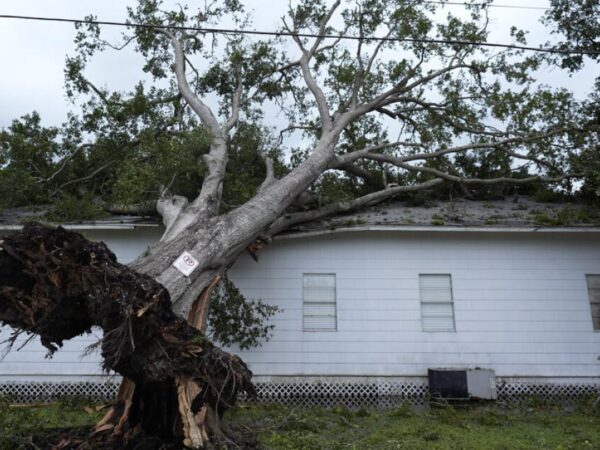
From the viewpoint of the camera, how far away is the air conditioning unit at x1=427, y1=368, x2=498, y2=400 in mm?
8930

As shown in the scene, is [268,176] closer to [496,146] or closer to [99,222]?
[99,222]

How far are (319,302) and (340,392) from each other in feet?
5.40

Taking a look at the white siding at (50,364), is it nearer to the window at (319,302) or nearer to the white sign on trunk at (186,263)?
the window at (319,302)

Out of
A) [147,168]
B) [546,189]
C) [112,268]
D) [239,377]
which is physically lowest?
[239,377]

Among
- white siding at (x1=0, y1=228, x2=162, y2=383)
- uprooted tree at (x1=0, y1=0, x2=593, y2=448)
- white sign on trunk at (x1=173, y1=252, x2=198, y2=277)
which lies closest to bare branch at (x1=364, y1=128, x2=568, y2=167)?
uprooted tree at (x1=0, y1=0, x2=593, y2=448)

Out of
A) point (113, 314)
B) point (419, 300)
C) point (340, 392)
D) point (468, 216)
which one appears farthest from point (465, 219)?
point (113, 314)

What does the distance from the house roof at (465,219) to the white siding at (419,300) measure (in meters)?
0.25

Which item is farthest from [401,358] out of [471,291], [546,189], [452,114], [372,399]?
[452,114]

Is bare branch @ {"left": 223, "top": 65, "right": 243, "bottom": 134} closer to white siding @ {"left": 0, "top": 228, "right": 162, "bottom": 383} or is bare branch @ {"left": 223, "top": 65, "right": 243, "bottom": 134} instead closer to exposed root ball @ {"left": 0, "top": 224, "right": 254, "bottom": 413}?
white siding @ {"left": 0, "top": 228, "right": 162, "bottom": 383}

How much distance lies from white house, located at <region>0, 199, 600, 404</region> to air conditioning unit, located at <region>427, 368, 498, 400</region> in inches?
15.6

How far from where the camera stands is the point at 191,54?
46.4 ft

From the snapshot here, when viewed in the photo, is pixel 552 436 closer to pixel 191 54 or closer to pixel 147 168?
pixel 147 168

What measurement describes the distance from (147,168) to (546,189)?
9353mm

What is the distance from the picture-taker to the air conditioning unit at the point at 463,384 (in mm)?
8930
